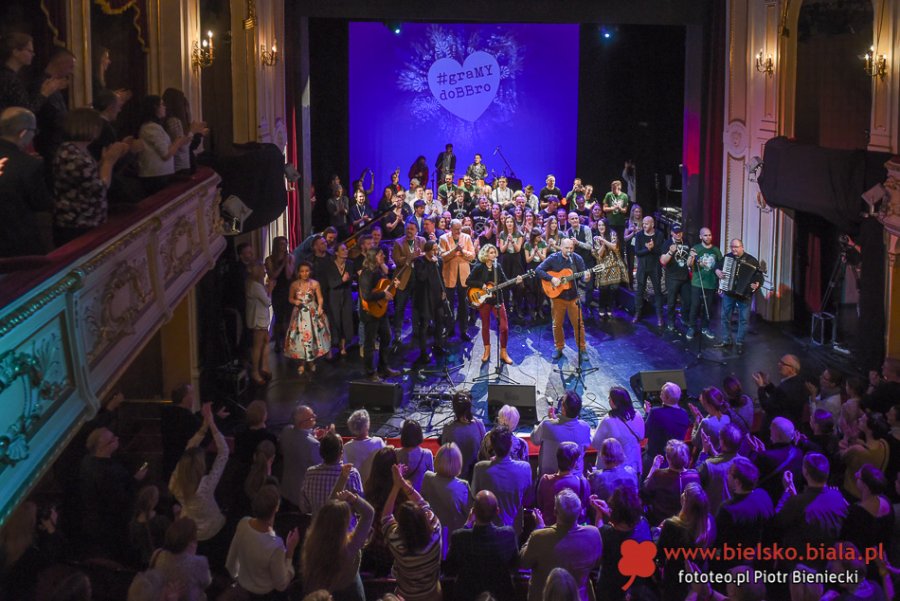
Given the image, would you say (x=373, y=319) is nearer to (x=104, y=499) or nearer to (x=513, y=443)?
(x=513, y=443)

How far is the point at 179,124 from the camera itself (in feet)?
27.0

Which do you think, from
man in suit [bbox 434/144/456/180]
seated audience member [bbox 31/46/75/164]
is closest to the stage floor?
seated audience member [bbox 31/46/75/164]

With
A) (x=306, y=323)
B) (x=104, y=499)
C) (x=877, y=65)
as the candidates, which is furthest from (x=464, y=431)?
(x=877, y=65)

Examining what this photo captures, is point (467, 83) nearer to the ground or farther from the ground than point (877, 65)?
farther from the ground

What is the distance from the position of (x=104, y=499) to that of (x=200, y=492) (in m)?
0.60

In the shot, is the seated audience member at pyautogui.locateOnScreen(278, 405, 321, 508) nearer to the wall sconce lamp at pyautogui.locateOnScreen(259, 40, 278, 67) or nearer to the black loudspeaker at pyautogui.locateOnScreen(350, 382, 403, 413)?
the black loudspeaker at pyautogui.locateOnScreen(350, 382, 403, 413)

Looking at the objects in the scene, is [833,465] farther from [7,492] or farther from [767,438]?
[7,492]

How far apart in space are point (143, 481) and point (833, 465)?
5122 mm

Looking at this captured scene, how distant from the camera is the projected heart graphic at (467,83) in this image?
20188mm

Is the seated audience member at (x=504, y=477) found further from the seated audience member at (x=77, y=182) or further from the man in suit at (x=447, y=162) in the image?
the man in suit at (x=447, y=162)

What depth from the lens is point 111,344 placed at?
19.6ft

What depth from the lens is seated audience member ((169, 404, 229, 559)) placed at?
6.56 metres

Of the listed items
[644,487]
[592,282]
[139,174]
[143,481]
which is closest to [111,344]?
[143,481]

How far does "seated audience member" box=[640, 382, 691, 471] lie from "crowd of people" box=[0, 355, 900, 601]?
0.02 metres
